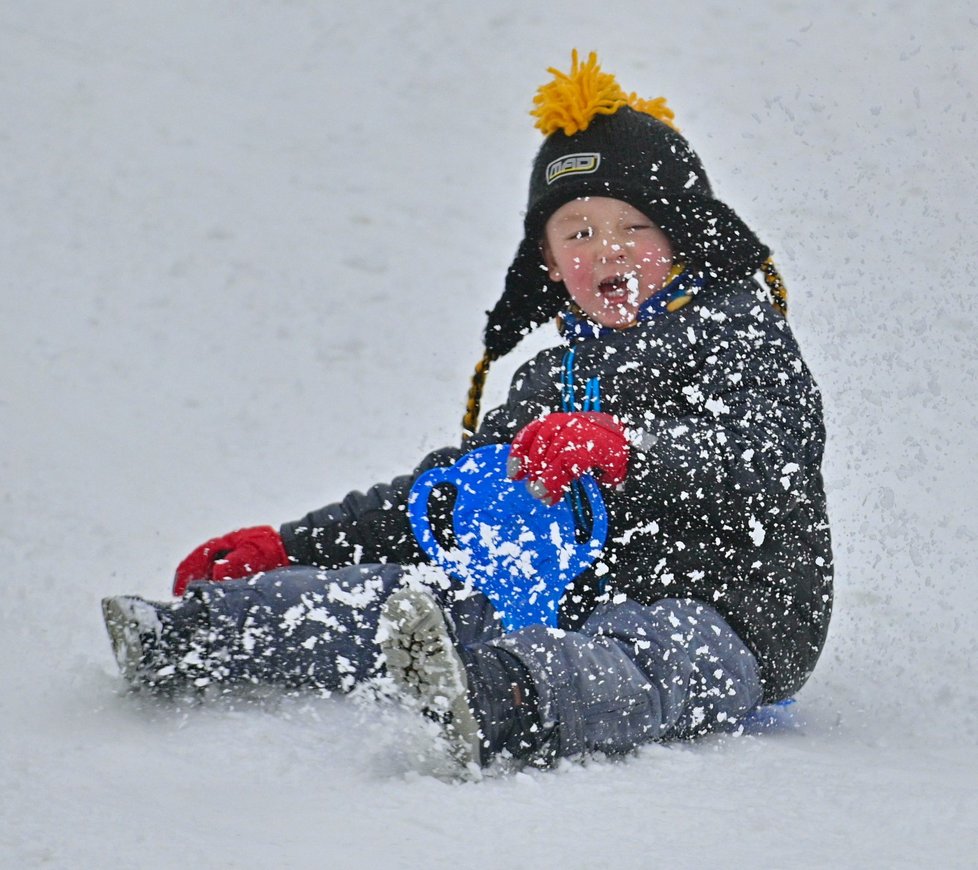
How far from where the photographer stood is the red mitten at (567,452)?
6.15 feet

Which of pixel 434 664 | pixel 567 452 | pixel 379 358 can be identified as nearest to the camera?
pixel 434 664

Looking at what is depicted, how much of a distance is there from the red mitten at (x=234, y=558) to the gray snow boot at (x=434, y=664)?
0.70 m

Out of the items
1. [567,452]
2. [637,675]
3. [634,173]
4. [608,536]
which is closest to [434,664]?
[637,675]

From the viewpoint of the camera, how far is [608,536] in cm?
203

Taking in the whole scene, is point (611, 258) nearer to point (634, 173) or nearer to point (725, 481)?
point (634, 173)

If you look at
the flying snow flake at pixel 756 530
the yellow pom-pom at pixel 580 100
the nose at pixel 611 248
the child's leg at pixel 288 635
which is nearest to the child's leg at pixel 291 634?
the child's leg at pixel 288 635

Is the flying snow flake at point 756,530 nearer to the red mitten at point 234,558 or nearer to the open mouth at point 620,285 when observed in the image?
the open mouth at point 620,285

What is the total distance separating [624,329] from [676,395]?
167 millimetres

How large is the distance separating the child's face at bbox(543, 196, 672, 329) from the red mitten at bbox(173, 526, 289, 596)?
2.20 ft

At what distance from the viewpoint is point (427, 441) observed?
339cm

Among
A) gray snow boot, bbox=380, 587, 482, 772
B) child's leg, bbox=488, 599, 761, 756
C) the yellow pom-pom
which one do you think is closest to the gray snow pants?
child's leg, bbox=488, 599, 761, 756

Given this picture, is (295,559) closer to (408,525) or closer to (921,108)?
(408,525)

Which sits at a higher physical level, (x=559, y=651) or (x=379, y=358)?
(x=379, y=358)

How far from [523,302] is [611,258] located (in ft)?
1.17
